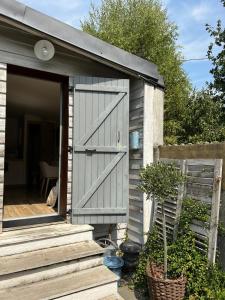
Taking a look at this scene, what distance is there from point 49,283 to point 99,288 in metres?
0.52

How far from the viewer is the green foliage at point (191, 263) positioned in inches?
128

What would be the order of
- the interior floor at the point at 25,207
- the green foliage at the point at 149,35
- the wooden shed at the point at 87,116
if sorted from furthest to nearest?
1. the green foliage at the point at 149,35
2. the interior floor at the point at 25,207
3. the wooden shed at the point at 87,116

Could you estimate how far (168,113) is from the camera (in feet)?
40.3

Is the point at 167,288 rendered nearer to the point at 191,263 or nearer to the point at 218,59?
the point at 191,263

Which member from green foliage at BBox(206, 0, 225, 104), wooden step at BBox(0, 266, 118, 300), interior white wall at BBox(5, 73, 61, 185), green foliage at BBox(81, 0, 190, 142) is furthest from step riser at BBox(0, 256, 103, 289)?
green foliage at BBox(81, 0, 190, 142)

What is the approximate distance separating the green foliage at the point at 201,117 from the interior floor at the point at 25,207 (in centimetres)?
427

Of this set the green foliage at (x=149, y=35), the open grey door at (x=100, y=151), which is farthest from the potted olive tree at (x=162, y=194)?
the green foliage at (x=149, y=35)

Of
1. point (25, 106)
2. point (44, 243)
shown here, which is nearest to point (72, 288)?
point (44, 243)

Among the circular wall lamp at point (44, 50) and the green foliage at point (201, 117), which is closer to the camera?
the circular wall lamp at point (44, 50)

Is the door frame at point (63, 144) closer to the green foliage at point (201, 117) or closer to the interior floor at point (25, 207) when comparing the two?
the interior floor at point (25, 207)

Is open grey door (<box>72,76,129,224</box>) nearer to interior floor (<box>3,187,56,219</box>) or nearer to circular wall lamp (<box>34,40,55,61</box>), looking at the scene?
circular wall lamp (<box>34,40,55,61</box>)

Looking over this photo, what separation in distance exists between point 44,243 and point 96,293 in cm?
83

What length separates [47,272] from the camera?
321 centimetres

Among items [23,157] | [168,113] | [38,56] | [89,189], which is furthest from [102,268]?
[168,113]
